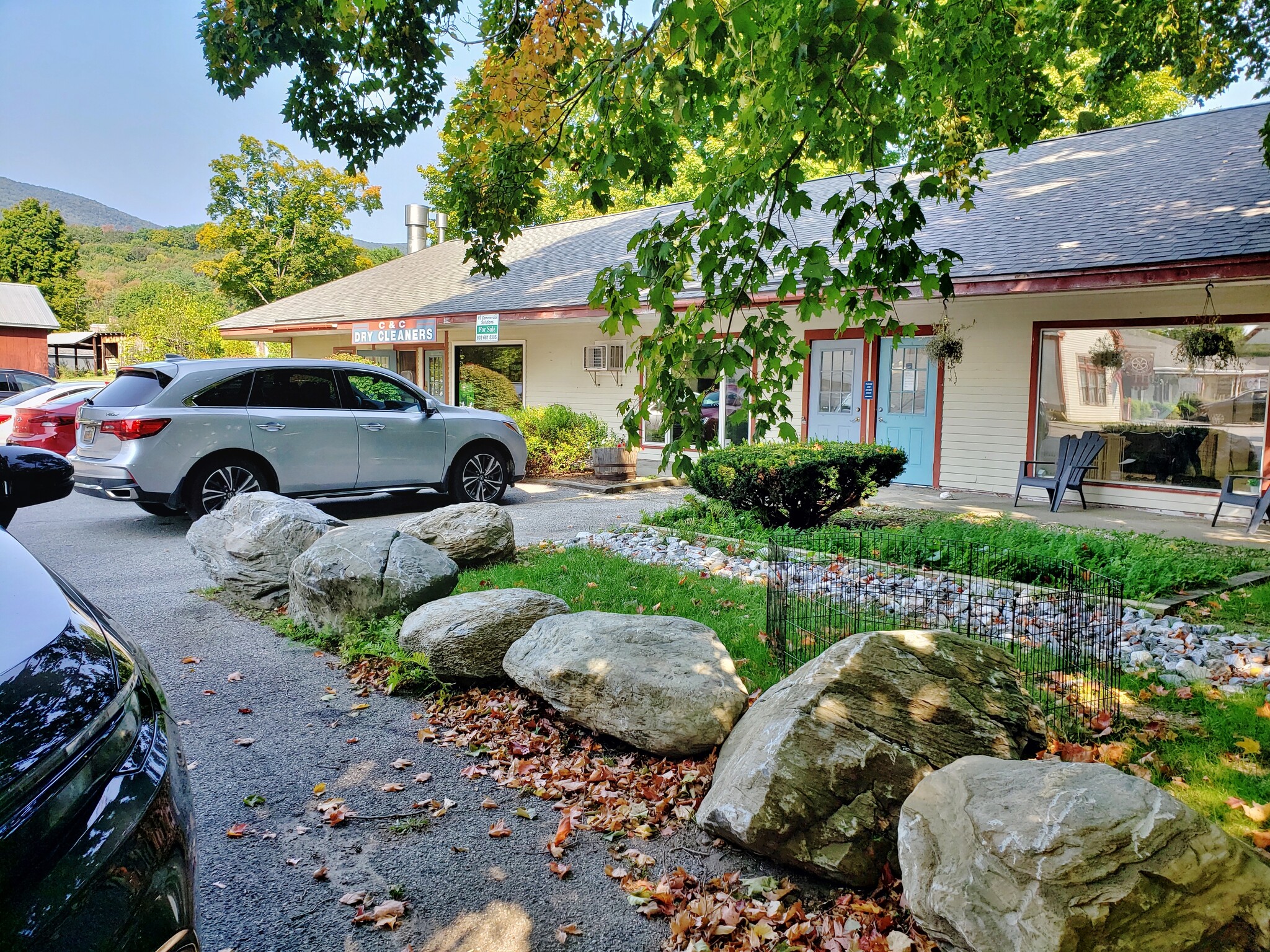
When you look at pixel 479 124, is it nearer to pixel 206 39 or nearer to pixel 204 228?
pixel 206 39

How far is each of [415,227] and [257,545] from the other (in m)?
26.6

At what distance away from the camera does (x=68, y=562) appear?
24.8 ft

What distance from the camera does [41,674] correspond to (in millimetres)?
1450

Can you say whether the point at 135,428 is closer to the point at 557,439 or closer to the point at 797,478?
the point at 797,478

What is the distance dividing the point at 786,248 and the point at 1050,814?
2.34m

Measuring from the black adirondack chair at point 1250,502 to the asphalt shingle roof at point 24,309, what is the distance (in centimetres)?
4521

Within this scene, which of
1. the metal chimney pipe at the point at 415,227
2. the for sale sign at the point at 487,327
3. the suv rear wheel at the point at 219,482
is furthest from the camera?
the metal chimney pipe at the point at 415,227

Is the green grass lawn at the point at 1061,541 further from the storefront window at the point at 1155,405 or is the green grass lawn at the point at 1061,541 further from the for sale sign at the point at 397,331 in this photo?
the for sale sign at the point at 397,331

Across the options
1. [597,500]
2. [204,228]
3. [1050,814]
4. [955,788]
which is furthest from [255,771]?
[204,228]

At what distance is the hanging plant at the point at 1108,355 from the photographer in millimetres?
10977

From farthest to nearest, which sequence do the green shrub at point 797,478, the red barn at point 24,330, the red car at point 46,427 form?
the red barn at point 24,330 < the red car at point 46,427 < the green shrub at point 797,478

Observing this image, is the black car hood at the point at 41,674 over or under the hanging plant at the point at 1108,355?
under

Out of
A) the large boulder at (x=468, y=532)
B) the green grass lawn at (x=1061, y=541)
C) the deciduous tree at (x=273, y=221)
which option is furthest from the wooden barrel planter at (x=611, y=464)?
the deciduous tree at (x=273, y=221)

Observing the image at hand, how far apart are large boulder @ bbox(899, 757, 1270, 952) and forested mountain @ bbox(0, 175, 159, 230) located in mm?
169948
